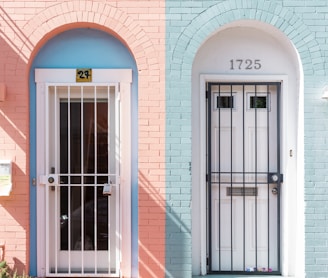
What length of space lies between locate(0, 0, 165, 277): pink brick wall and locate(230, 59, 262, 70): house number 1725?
0.95 m

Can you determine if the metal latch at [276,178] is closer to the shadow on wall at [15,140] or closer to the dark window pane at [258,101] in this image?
the dark window pane at [258,101]

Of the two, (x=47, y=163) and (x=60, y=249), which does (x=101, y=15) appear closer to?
(x=47, y=163)

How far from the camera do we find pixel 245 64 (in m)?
6.16

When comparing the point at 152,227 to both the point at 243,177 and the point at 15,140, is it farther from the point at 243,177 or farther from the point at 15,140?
the point at 15,140

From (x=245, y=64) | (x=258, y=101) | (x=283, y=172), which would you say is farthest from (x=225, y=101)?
(x=283, y=172)

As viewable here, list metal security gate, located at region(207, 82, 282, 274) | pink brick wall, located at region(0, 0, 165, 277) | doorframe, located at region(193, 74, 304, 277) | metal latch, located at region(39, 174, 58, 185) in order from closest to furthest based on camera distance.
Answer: pink brick wall, located at region(0, 0, 165, 277) < metal latch, located at region(39, 174, 58, 185) < doorframe, located at region(193, 74, 304, 277) < metal security gate, located at region(207, 82, 282, 274)

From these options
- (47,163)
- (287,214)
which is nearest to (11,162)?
(47,163)

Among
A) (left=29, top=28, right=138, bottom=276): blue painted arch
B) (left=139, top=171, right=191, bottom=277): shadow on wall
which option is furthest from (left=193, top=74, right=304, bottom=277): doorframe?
(left=29, top=28, right=138, bottom=276): blue painted arch

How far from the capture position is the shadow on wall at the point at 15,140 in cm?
580

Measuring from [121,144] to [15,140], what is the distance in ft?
4.05

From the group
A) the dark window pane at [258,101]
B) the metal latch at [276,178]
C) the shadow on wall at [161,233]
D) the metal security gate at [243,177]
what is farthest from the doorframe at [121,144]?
the metal latch at [276,178]

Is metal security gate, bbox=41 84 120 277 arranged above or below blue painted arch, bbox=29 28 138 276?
below

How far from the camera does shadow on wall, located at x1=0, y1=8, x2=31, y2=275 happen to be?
19.0 feet

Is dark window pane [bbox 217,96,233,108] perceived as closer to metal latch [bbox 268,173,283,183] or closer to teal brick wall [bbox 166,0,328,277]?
teal brick wall [bbox 166,0,328,277]
